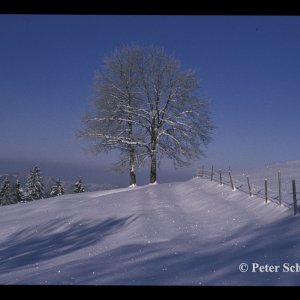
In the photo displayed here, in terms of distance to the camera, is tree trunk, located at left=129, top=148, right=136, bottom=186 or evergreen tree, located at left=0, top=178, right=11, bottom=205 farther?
evergreen tree, located at left=0, top=178, right=11, bottom=205

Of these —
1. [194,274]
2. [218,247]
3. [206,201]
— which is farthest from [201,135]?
[194,274]

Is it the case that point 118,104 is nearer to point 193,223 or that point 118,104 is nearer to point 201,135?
point 201,135

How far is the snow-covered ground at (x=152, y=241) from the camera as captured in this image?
5047mm

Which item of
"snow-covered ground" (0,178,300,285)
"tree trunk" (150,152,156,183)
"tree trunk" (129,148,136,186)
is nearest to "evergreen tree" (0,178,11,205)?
"tree trunk" (129,148,136,186)

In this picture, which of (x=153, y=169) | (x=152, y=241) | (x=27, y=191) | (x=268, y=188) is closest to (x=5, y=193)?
(x=27, y=191)

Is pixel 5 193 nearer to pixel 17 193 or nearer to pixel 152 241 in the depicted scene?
pixel 17 193

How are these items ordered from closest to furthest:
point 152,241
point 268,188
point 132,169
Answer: point 152,241 < point 268,188 < point 132,169

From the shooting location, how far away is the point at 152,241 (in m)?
8.09

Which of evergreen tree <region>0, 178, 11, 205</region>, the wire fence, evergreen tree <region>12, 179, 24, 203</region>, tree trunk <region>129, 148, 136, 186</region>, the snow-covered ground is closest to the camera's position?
the snow-covered ground

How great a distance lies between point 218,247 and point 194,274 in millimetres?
1557

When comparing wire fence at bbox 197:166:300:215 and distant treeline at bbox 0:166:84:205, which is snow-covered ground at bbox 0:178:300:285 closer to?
wire fence at bbox 197:166:300:215

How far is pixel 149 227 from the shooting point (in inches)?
376

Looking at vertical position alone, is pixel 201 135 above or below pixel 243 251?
above

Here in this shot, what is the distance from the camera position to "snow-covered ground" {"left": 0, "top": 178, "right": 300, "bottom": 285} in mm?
5047
